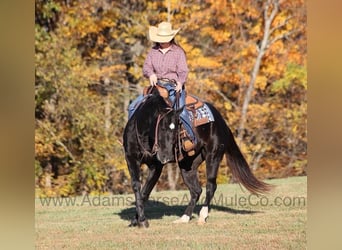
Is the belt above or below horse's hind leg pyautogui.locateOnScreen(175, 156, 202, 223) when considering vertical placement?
above

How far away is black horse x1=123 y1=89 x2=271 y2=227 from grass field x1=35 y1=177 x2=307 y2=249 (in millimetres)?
335

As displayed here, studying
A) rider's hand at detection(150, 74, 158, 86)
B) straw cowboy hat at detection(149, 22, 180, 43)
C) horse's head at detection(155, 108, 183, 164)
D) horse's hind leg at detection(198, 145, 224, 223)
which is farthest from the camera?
horse's hind leg at detection(198, 145, 224, 223)

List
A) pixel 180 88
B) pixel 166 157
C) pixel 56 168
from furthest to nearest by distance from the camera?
pixel 56 168
pixel 180 88
pixel 166 157

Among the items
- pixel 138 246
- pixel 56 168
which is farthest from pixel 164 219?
pixel 56 168

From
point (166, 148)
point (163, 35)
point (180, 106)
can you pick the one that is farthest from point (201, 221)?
point (163, 35)

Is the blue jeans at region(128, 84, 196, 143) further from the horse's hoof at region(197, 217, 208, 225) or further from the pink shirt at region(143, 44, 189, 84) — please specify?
the horse's hoof at region(197, 217, 208, 225)

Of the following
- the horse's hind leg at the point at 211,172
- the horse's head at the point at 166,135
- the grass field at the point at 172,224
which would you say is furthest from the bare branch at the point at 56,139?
the horse's head at the point at 166,135

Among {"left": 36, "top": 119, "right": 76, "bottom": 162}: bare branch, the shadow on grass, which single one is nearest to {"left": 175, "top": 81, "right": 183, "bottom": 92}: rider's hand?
the shadow on grass

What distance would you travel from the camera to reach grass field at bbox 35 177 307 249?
5.93m

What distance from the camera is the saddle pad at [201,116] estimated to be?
22.0 feet
